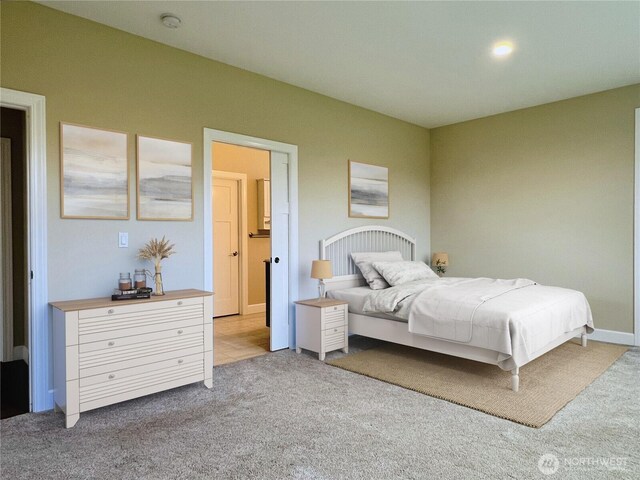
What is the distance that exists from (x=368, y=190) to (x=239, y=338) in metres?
2.33

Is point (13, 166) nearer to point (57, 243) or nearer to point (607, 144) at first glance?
point (57, 243)

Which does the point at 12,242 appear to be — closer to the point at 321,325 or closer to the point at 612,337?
the point at 321,325

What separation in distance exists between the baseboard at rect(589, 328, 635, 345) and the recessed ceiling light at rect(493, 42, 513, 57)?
3.09 m

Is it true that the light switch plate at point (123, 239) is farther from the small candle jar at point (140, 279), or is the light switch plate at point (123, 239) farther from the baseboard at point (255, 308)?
the baseboard at point (255, 308)

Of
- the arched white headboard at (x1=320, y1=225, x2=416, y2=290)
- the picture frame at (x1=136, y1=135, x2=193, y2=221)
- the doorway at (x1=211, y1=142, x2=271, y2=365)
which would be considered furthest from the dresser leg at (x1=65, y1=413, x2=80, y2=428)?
the doorway at (x1=211, y1=142, x2=271, y2=365)

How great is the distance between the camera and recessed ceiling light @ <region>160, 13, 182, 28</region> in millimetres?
2931

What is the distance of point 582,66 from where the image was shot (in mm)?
3797

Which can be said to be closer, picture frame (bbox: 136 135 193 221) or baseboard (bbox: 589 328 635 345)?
picture frame (bbox: 136 135 193 221)

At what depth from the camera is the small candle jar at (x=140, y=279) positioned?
3.04m

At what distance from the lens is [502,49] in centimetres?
346

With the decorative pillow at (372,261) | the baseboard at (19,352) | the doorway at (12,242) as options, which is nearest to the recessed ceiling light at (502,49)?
the decorative pillow at (372,261)

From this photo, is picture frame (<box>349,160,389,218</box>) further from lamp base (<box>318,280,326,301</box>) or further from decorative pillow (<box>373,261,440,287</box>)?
lamp base (<box>318,280,326,301</box>)

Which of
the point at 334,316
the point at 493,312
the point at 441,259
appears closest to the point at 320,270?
the point at 334,316

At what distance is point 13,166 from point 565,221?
5.72 metres
